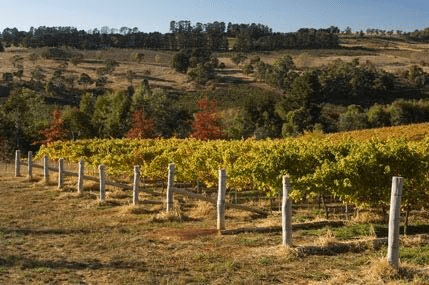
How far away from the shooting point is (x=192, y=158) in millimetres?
23719

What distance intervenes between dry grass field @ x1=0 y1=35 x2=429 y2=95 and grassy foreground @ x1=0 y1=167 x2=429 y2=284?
3722 inches

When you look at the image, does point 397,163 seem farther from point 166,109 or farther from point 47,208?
point 166,109

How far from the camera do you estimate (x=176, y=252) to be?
1296 centimetres

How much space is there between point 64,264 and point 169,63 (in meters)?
135

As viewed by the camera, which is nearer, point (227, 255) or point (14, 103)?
point (227, 255)

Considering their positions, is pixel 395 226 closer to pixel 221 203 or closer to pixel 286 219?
pixel 286 219

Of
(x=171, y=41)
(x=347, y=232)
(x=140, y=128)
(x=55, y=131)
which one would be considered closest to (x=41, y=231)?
(x=347, y=232)

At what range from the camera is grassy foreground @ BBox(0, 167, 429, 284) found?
1055 cm

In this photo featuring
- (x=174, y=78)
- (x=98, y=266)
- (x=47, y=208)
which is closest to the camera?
(x=98, y=266)

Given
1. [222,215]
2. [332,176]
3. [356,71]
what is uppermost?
[356,71]

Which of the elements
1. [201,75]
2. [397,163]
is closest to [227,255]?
[397,163]

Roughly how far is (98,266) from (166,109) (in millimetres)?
63007

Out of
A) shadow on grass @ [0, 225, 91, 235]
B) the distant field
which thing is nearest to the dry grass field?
the distant field

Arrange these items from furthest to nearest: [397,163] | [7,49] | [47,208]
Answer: [7,49], [47,208], [397,163]
